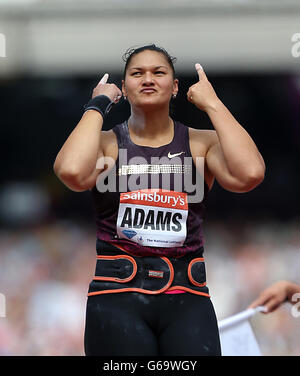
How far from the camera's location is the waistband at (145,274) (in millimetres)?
2922

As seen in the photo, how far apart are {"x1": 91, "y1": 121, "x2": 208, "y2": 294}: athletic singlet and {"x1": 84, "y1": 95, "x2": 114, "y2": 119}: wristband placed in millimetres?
169

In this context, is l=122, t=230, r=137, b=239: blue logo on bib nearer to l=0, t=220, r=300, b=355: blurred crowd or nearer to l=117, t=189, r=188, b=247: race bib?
l=117, t=189, r=188, b=247: race bib

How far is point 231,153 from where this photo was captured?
2.90m

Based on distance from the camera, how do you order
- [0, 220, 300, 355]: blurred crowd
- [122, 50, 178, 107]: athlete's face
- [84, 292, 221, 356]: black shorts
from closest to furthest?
1. [84, 292, 221, 356]: black shorts
2. [122, 50, 178, 107]: athlete's face
3. [0, 220, 300, 355]: blurred crowd

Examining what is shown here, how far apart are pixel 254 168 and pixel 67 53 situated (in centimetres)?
741

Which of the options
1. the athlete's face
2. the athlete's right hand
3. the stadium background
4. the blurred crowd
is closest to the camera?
the athlete's face

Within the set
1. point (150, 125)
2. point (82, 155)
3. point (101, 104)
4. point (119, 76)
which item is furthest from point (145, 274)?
point (119, 76)

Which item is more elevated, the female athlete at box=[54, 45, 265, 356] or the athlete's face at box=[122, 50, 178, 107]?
the athlete's face at box=[122, 50, 178, 107]

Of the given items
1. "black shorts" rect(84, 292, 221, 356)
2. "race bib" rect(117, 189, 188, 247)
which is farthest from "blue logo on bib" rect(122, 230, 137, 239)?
"black shorts" rect(84, 292, 221, 356)

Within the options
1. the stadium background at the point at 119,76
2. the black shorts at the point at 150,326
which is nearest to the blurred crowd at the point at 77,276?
the stadium background at the point at 119,76

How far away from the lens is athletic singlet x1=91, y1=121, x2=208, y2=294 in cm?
295

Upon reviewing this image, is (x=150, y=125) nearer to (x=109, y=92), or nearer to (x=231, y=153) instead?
(x=109, y=92)
